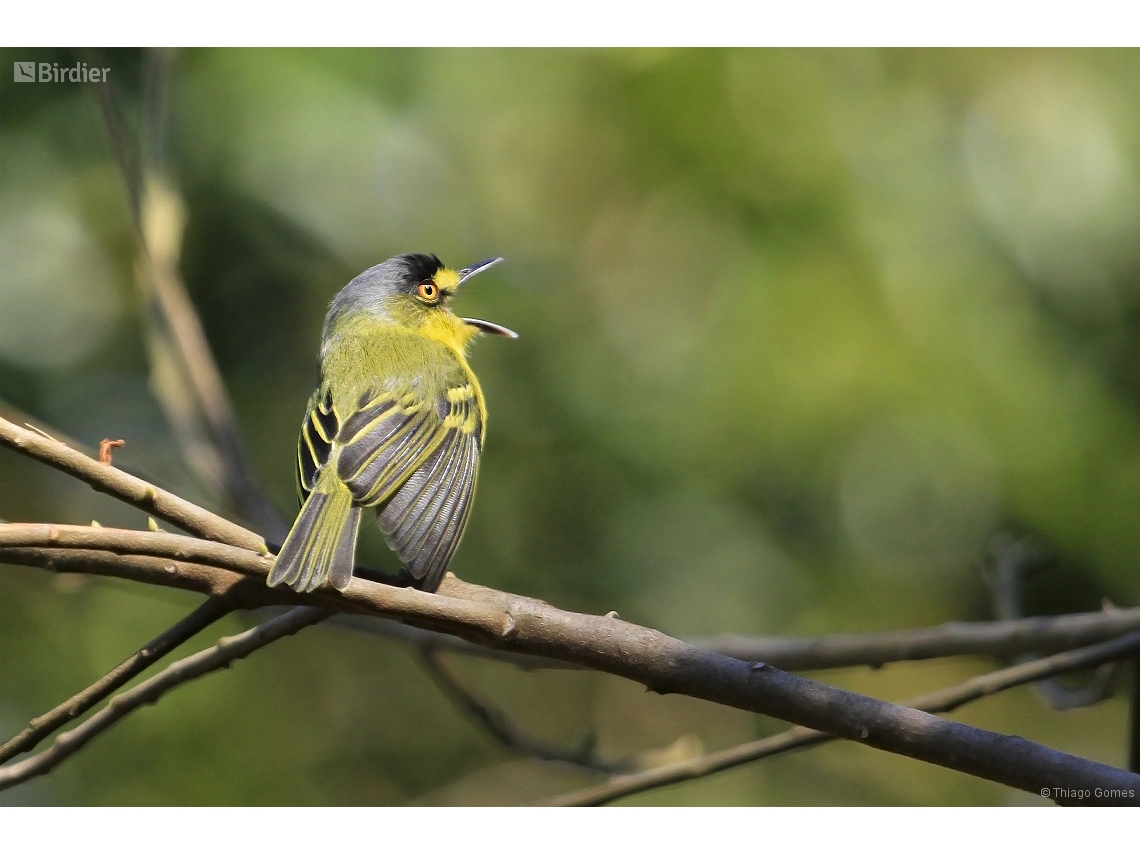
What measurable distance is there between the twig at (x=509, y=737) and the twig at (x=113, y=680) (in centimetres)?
96

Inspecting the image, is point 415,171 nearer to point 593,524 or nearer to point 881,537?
point 593,524

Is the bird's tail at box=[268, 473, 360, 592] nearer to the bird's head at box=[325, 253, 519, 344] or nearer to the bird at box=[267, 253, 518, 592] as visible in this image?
the bird at box=[267, 253, 518, 592]

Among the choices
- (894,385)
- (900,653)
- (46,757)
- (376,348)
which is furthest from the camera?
(894,385)

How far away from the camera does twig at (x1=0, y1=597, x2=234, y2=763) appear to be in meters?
1.72

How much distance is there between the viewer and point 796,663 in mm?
2766

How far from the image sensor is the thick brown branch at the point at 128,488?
1.66 meters

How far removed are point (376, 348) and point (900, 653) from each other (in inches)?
63.9

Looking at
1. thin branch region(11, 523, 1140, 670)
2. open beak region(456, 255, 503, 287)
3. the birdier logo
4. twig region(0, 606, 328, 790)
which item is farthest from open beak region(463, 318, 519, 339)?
twig region(0, 606, 328, 790)

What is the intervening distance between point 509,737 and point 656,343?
5.48ft

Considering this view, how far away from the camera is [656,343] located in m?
3.96

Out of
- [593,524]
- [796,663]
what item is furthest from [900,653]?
[593,524]

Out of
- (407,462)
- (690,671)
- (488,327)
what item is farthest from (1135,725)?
(488,327)

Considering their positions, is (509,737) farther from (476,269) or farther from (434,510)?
(476,269)

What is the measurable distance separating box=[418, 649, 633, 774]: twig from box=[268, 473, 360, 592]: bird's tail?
20.1 inches
